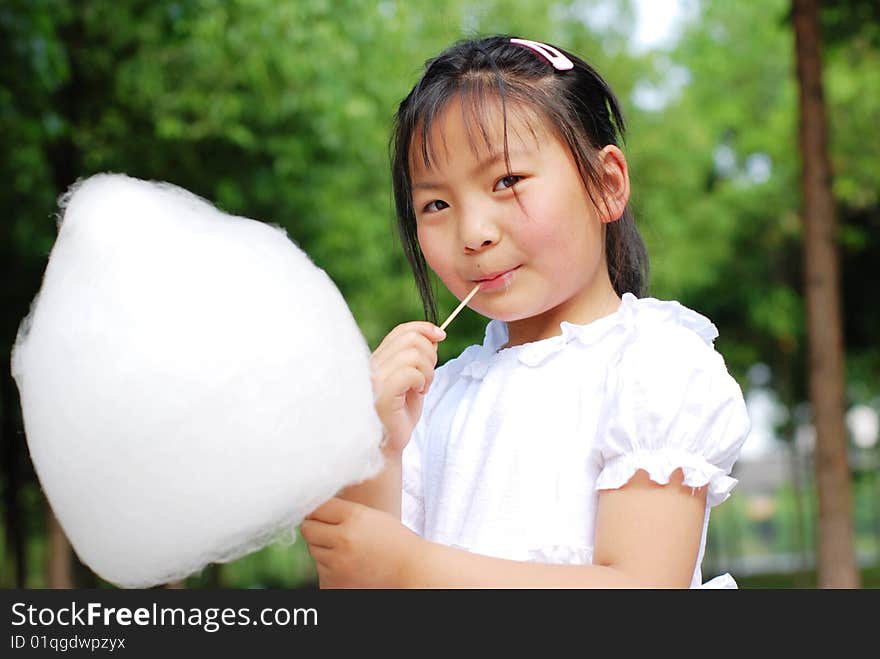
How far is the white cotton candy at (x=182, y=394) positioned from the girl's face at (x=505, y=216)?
40cm

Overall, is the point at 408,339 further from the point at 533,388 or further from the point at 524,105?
the point at 524,105

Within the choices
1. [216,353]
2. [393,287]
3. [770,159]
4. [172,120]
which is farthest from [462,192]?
[770,159]

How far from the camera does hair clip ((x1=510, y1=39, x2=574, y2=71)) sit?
2.00 meters

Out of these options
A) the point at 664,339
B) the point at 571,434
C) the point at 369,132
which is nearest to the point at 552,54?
the point at 664,339

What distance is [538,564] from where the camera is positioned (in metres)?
1.63

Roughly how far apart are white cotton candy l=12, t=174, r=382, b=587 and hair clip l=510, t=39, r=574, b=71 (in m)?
0.73

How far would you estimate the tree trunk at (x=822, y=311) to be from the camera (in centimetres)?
745

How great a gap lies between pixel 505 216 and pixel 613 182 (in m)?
0.29

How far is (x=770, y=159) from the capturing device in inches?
601

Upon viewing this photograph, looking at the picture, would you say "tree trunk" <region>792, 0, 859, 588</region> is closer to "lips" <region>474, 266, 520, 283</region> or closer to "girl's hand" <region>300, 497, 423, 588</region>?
"lips" <region>474, 266, 520, 283</region>

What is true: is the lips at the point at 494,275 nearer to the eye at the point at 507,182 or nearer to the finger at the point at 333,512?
the eye at the point at 507,182

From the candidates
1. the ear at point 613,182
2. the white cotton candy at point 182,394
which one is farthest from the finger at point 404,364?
the ear at point 613,182

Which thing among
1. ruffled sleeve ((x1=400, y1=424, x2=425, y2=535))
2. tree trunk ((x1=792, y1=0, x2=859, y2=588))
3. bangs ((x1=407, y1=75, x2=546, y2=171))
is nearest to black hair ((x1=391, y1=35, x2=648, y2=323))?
bangs ((x1=407, y1=75, x2=546, y2=171))

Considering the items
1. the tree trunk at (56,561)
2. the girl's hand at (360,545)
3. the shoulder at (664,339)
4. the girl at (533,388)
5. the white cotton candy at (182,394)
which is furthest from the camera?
the tree trunk at (56,561)
